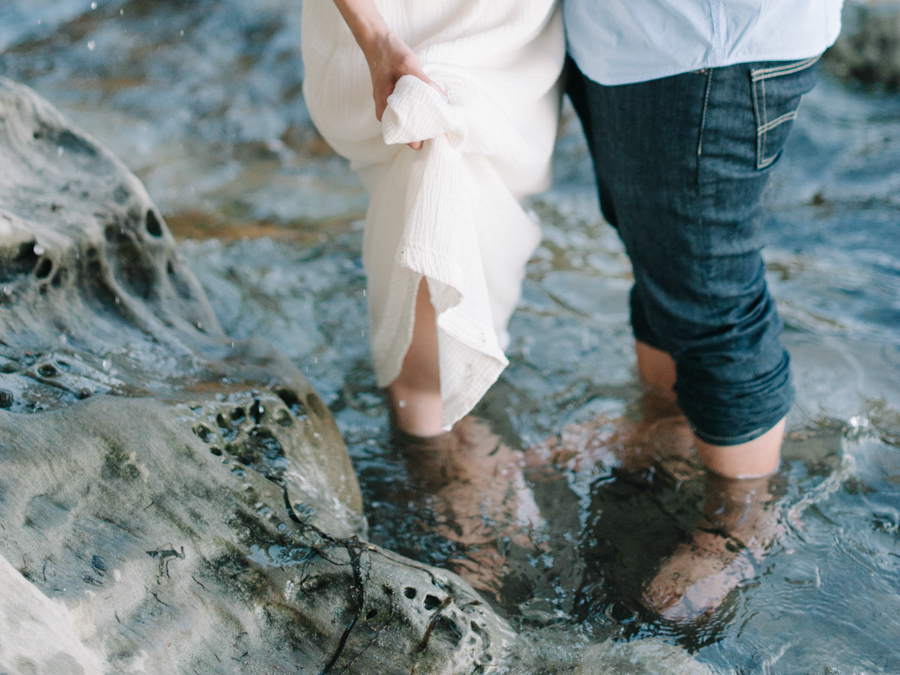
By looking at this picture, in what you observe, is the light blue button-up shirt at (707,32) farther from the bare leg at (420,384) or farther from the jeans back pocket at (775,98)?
the bare leg at (420,384)

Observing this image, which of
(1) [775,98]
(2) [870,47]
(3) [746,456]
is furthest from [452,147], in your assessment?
(2) [870,47]

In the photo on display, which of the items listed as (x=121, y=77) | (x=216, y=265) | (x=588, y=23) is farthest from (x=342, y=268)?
(x=121, y=77)

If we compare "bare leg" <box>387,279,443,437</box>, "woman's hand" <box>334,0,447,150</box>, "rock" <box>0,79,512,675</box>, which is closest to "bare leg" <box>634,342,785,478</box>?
"bare leg" <box>387,279,443,437</box>

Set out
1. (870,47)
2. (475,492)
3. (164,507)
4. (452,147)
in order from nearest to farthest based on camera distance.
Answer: (164,507) < (452,147) < (475,492) < (870,47)

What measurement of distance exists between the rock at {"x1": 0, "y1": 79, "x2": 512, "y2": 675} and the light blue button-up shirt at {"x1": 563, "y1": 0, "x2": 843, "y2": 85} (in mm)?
997

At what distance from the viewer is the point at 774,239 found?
3.25 meters

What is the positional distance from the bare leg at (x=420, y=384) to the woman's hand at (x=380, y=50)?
45 cm

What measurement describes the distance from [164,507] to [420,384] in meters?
0.72

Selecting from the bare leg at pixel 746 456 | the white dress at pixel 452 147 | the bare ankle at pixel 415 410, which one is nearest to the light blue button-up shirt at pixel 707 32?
the white dress at pixel 452 147

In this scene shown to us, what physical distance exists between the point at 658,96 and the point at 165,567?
3.89ft

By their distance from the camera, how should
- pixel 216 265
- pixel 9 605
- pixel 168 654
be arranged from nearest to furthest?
1. pixel 9 605
2. pixel 168 654
3. pixel 216 265

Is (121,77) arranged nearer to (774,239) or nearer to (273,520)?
(774,239)

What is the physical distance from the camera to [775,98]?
1308 mm

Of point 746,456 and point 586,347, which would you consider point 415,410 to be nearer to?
point 746,456
